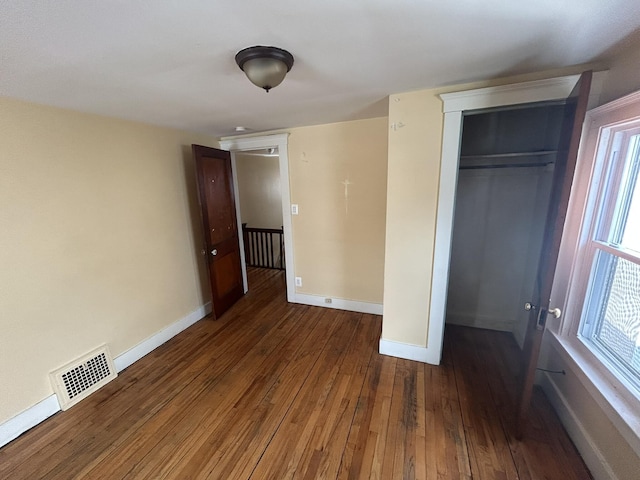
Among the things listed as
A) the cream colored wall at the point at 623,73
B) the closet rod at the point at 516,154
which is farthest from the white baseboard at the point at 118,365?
the cream colored wall at the point at 623,73

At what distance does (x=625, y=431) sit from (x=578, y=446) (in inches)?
20.1

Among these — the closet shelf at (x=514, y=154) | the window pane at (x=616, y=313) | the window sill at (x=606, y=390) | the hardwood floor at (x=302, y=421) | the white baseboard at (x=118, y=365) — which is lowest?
the hardwood floor at (x=302, y=421)

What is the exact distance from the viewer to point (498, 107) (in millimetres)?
1722

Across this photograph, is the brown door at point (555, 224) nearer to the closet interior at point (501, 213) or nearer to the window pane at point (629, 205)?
the window pane at point (629, 205)

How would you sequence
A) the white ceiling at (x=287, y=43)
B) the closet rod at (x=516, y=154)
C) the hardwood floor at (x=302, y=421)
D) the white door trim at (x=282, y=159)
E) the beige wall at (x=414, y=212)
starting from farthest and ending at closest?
the white door trim at (x=282, y=159) → the closet rod at (x=516, y=154) → the beige wall at (x=414, y=212) → the hardwood floor at (x=302, y=421) → the white ceiling at (x=287, y=43)

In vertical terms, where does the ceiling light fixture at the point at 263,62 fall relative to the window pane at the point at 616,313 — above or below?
above

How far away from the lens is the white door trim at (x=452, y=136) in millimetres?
1589

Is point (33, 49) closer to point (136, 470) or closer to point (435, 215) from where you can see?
point (136, 470)

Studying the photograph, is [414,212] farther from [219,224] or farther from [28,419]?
[28,419]

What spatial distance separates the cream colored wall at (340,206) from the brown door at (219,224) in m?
0.82

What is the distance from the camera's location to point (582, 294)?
1.61 m

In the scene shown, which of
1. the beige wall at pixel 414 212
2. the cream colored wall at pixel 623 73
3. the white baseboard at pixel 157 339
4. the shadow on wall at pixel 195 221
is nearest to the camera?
the cream colored wall at pixel 623 73

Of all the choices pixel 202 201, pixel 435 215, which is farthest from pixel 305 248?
pixel 435 215

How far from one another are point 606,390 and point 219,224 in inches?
132
